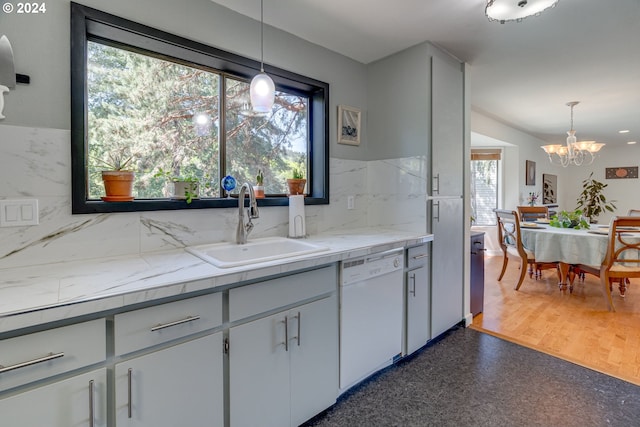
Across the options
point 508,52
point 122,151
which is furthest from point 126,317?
point 508,52

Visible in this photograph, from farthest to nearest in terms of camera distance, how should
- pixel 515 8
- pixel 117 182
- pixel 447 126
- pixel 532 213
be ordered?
pixel 532 213
pixel 447 126
pixel 515 8
pixel 117 182

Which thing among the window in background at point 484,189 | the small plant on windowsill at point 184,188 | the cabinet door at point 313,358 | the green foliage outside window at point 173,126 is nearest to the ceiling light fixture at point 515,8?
the green foliage outside window at point 173,126

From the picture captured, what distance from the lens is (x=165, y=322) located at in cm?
104

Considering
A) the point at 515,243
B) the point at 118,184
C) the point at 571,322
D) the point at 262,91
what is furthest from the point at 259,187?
the point at 515,243

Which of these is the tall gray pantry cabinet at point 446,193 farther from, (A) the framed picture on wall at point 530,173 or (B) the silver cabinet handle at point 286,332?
(A) the framed picture on wall at point 530,173

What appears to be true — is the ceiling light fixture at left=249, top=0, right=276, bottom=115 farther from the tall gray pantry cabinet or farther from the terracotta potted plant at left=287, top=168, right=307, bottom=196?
the tall gray pantry cabinet

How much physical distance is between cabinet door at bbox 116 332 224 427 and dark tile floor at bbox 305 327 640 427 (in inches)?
25.6

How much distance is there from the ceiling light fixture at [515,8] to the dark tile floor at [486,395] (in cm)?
218

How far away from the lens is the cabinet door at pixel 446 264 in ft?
7.53

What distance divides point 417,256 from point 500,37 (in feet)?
5.71

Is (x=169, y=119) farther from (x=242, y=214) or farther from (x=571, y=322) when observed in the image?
(x=571, y=322)

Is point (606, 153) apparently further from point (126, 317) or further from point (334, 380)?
point (126, 317)

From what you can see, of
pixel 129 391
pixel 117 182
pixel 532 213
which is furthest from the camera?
pixel 532 213

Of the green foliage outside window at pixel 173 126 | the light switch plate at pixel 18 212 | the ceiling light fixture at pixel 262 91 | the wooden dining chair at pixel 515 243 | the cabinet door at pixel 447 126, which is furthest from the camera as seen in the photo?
the wooden dining chair at pixel 515 243
